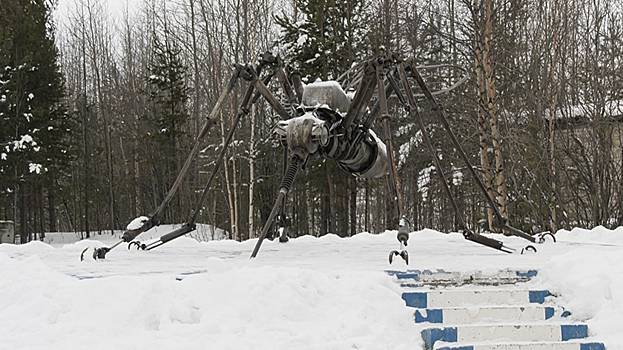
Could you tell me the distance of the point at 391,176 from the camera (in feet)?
15.2

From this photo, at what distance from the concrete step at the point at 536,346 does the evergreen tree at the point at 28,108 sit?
19.1 m

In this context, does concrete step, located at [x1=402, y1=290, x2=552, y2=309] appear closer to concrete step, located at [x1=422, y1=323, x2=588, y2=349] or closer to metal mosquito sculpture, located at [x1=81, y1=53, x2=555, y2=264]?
concrete step, located at [x1=422, y1=323, x2=588, y2=349]

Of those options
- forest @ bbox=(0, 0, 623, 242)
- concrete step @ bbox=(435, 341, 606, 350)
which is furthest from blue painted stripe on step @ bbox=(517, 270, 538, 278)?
forest @ bbox=(0, 0, 623, 242)

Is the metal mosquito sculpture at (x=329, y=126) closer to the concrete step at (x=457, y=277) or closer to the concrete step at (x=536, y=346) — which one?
the concrete step at (x=457, y=277)

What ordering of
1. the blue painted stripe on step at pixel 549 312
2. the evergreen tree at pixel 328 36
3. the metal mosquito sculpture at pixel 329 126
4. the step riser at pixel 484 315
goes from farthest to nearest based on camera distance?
1. the evergreen tree at pixel 328 36
2. the metal mosquito sculpture at pixel 329 126
3. the blue painted stripe on step at pixel 549 312
4. the step riser at pixel 484 315

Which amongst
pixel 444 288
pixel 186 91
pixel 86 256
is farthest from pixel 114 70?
pixel 444 288

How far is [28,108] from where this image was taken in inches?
832

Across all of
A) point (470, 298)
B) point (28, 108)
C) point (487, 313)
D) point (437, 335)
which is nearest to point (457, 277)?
point (470, 298)

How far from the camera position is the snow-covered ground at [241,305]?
2.90 m

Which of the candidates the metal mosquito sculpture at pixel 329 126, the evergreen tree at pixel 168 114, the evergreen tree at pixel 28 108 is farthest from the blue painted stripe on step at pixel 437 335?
the evergreen tree at pixel 168 114

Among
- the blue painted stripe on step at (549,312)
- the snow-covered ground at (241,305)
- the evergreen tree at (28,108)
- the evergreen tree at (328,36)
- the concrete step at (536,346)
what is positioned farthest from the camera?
the evergreen tree at (28,108)

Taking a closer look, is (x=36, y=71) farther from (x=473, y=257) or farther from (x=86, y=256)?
(x=473, y=257)

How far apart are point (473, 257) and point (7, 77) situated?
19.9 meters

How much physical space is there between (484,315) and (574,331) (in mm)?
506
